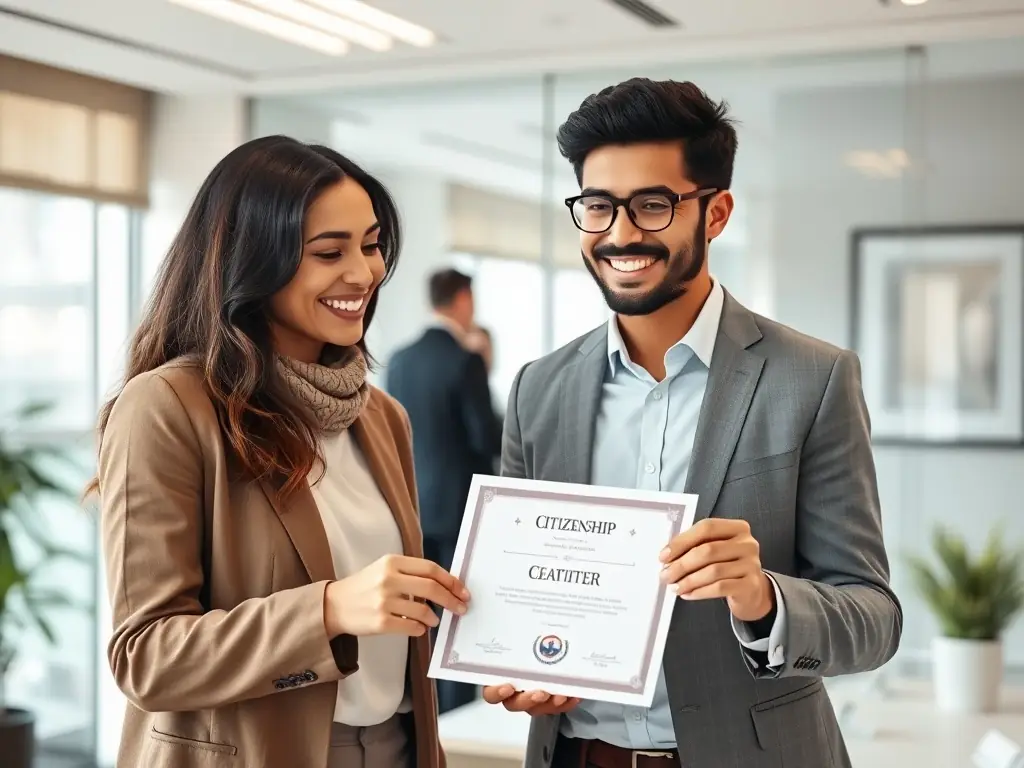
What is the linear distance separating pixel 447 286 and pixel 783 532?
3154mm

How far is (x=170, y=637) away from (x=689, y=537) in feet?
2.35

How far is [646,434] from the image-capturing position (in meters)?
1.83

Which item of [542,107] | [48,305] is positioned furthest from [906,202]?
[48,305]

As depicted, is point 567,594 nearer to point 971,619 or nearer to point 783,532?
point 783,532

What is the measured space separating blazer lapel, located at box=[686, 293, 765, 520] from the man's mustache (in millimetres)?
173

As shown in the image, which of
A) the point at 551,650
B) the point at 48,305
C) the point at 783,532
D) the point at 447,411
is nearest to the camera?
the point at 551,650

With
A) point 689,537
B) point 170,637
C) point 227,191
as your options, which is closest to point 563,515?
point 689,537

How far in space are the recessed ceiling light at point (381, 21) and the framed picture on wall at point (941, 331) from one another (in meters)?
1.76

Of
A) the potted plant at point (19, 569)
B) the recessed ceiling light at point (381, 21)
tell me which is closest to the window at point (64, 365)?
the potted plant at point (19, 569)

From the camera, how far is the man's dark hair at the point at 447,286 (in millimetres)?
4730

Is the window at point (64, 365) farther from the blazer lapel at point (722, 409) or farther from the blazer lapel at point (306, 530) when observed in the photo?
the blazer lapel at point (722, 409)

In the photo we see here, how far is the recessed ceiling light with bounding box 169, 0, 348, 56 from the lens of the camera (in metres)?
3.85

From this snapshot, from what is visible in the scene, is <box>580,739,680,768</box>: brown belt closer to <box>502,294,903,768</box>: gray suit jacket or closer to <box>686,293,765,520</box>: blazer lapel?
<box>502,294,903,768</box>: gray suit jacket

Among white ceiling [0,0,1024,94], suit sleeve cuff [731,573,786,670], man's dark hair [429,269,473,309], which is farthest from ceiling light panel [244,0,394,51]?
suit sleeve cuff [731,573,786,670]
